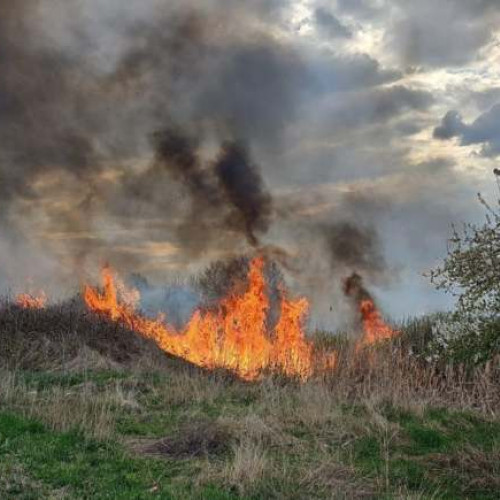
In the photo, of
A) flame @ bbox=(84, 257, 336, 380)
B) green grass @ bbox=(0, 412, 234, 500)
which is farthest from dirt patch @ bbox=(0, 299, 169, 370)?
green grass @ bbox=(0, 412, 234, 500)

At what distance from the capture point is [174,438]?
38.3 ft

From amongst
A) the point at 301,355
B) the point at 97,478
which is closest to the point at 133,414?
the point at 97,478

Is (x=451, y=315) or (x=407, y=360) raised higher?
(x=407, y=360)

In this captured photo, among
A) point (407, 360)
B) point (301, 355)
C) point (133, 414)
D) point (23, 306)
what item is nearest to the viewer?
point (133, 414)

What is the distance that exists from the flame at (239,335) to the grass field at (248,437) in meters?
1.60

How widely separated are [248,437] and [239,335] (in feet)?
44.0

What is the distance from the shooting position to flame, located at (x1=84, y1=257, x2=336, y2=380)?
72.5 feet

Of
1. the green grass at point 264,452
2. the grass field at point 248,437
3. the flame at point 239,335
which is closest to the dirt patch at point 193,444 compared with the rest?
the grass field at point 248,437

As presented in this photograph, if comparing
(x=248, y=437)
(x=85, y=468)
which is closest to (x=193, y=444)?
(x=248, y=437)

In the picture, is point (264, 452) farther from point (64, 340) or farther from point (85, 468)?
point (64, 340)

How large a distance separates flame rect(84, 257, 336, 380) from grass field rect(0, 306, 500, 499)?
160 cm

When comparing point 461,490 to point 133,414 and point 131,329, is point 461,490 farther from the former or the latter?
point 131,329

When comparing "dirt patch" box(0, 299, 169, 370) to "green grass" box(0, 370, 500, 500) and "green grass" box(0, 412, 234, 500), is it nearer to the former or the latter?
"green grass" box(0, 370, 500, 500)

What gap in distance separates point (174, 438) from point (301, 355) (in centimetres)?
1095
